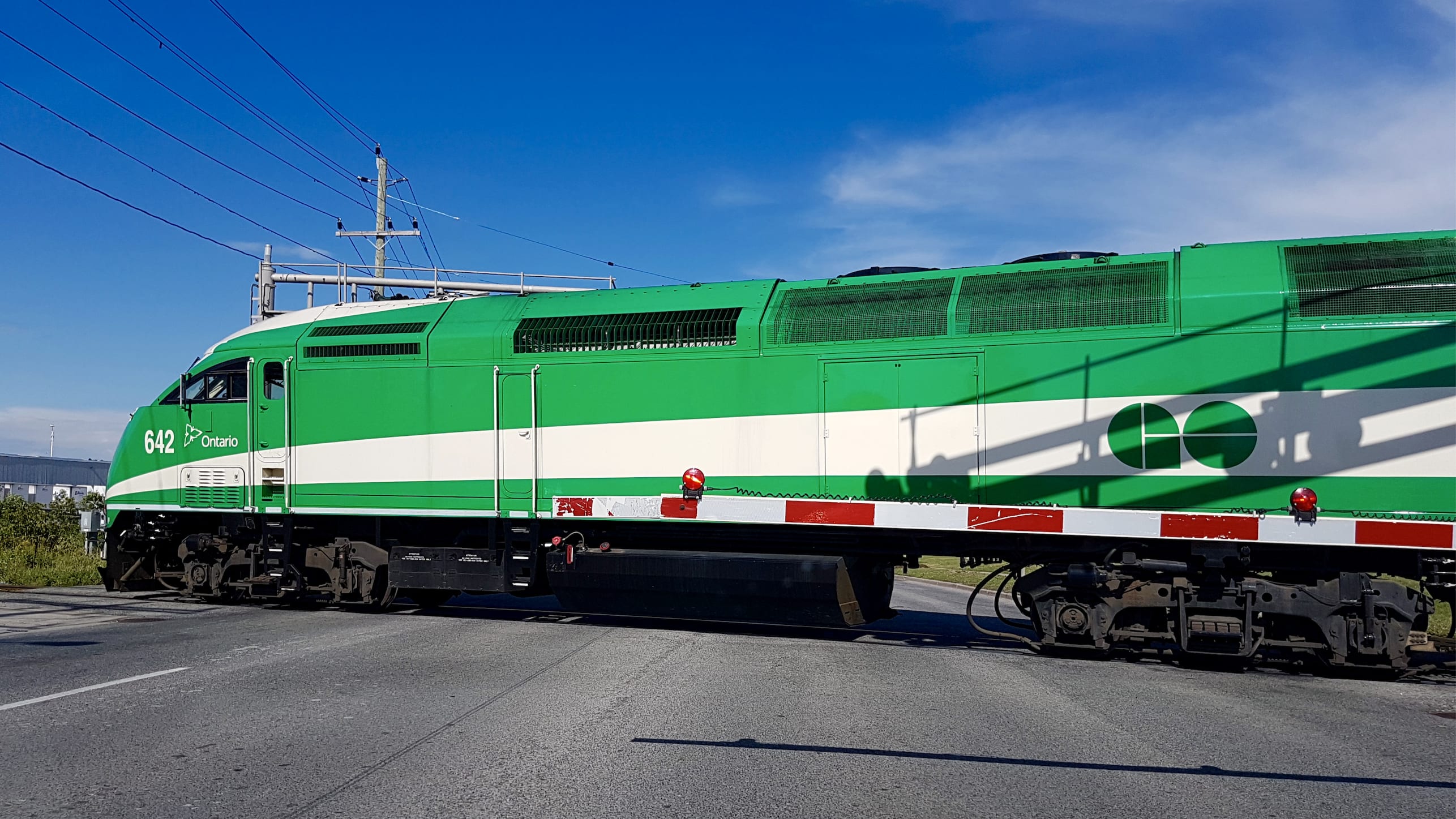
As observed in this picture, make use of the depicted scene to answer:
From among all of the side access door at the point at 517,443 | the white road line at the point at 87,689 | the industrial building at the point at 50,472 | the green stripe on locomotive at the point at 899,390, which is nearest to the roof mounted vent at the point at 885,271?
the green stripe on locomotive at the point at 899,390

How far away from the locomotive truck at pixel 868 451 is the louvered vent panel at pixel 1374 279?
26 mm

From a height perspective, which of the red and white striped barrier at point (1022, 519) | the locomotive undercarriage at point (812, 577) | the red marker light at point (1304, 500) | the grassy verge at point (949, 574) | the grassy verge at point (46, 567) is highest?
the red marker light at point (1304, 500)

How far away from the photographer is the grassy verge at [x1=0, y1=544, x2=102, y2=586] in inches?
693

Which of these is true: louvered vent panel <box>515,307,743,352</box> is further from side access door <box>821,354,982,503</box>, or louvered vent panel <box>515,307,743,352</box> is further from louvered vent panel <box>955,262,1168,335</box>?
louvered vent panel <box>955,262,1168,335</box>

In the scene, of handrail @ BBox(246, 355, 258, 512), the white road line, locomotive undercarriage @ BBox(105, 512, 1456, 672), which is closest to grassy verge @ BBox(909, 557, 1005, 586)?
locomotive undercarriage @ BBox(105, 512, 1456, 672)

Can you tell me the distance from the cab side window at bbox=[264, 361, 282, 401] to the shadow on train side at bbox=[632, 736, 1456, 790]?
9.36 meters

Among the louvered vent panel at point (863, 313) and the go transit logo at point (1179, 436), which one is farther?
the louvered vent panel at point (863, 313)

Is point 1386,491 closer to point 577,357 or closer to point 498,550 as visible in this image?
point 577,357

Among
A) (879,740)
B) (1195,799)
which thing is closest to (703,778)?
(879,740)

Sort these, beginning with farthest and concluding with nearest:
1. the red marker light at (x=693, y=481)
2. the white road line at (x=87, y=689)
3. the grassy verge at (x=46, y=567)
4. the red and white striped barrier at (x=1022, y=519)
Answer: the grassy verge at (x=46, y=567)
the red marker light at (x=693, y=481)
the red and white striped barrier at (x=1022, y=519)
the white road line at (x=87, y=689)

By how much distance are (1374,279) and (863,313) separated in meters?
4.91

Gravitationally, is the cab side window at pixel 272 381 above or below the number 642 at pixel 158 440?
→ above

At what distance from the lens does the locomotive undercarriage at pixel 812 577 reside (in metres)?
9.16

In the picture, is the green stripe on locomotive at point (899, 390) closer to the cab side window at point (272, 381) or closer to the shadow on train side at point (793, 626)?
the cab side window at point (272, 381)
